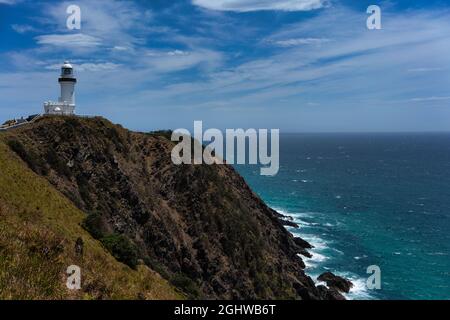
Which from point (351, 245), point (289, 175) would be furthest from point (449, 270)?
point (289, 175)

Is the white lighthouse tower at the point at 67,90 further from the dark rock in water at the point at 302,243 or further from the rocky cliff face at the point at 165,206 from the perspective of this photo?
the dark rock in water at the point at 302,243

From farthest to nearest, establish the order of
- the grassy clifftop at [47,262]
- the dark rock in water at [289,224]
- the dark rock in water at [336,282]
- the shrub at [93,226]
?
1. the dark rock in water at [289,224]
2. the dark rock in water at [336,282]
3. the shrub at [93,226]
4. the grassy clifftop at [47,262]

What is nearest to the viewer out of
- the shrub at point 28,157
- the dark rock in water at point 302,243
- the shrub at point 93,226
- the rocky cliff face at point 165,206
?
the shrub at point 93,226

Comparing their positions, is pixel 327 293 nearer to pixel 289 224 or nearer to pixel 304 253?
pixel 304 253

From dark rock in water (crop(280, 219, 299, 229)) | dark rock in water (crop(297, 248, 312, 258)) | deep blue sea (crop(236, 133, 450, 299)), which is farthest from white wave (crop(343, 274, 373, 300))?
dark rock in water (crop(280, 219, 299, 229))

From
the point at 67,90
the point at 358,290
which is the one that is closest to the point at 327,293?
the point at 358,290

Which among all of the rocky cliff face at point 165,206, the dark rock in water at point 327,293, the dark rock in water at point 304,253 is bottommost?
the dark rock in water at point 327,293

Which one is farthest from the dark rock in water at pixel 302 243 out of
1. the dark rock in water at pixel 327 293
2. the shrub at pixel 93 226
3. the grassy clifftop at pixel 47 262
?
the grassy clifftop at pixel 47 262
